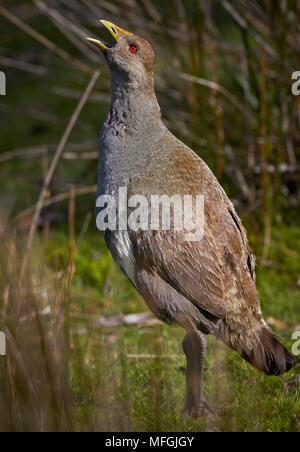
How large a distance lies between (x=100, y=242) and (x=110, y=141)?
2399 millimetres

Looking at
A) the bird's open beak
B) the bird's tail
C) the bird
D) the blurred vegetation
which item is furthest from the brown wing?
the bird's open beak

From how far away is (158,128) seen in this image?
2.58 m

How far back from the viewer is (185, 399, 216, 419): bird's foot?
93.1 inches

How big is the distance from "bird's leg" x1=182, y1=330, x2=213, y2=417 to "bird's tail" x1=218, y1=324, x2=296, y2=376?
0.10 meters

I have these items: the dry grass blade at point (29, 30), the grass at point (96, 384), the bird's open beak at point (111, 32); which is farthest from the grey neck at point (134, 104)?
the dry grass blade at point (29, 30)

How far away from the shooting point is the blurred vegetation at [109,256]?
2.10 m

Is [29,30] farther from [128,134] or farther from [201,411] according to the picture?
[201,411]

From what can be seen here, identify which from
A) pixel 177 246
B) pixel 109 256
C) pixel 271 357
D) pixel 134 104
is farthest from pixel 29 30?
pixel 271 357

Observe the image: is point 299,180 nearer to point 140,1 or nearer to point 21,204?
point 140,1

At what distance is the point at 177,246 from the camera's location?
2.39 m

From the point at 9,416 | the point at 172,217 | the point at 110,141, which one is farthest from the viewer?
the point at 110,141

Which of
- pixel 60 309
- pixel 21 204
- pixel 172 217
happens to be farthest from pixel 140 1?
pixel 60 309

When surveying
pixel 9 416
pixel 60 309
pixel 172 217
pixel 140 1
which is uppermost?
pixel 140 1
